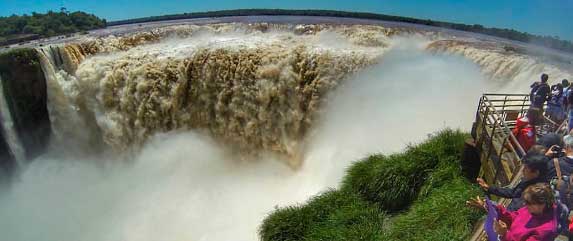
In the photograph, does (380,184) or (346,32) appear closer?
(380,184)

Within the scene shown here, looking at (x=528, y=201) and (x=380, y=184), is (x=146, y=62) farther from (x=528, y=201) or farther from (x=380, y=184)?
(x=528, y=201)

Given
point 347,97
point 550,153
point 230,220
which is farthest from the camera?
point 347,97

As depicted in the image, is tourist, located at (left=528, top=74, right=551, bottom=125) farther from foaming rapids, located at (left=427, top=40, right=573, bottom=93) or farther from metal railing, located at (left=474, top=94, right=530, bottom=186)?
foaming rapids, located at (left=427, top=40, right=573, bottom=93)

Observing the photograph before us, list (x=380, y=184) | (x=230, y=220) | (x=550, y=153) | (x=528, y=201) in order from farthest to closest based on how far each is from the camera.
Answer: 1. (x=230, y=220)
2. (x=380, y=184)
3. (x=550, y=153)
4. (x=528, y=201)

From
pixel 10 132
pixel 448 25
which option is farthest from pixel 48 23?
pixel 448 25

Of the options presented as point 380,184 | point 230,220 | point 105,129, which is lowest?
point 230,220

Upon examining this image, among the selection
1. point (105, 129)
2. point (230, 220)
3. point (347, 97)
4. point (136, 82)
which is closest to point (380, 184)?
point (230, 220)

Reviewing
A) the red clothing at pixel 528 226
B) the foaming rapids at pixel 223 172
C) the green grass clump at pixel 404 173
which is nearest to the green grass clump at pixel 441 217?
the green grass clump at pixel 404 173

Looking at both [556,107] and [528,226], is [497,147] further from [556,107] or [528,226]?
[528,226]
